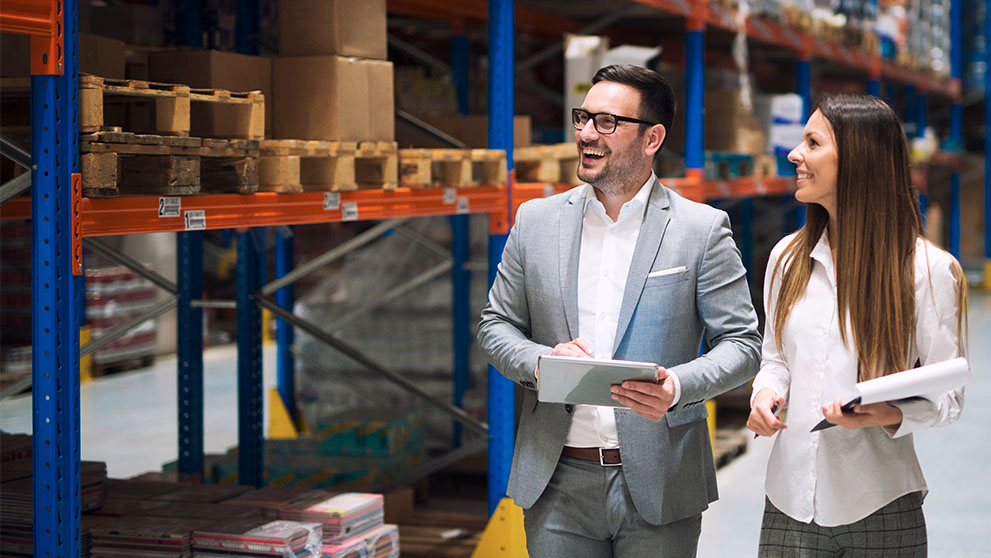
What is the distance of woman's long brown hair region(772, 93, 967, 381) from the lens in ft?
9.12

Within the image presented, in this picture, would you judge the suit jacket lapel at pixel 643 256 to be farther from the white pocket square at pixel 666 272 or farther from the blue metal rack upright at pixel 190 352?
the blue metal rack upright at pixel 190 352

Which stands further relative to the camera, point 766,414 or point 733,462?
point 733,462

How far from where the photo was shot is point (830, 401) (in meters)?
2.88

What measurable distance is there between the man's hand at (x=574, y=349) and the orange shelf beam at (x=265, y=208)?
4.55 feet

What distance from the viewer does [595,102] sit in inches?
115

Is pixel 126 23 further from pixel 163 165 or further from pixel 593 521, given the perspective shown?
pixel 593 521

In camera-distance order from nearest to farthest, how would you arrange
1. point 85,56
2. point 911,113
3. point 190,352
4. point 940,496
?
point 85,56
point 190,352
point 940,496
point 911,113

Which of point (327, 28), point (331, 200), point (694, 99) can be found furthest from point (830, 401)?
point (694, 99)

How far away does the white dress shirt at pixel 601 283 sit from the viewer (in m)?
2.89

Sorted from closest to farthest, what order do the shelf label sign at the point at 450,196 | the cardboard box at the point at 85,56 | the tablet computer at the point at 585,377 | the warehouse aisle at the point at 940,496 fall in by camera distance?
1. the tablet computer at the point at 585,377
2. the cardboard box at the point at 85,56
3. the shelf label sign at the point at 450,196
4. the warehouse aisle at the point at 940,496

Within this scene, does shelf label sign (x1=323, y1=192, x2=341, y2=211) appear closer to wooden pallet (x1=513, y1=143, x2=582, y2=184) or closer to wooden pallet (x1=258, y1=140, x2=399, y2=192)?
wooden pallet (x1=258, y1=140, x2=399, y2=192)

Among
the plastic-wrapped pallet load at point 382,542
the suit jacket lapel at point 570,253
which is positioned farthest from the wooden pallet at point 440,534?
the suit jacket lapel at point 570,253

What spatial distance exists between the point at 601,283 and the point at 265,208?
64.2 inches

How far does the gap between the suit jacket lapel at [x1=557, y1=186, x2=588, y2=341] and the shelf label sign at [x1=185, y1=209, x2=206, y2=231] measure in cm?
133
